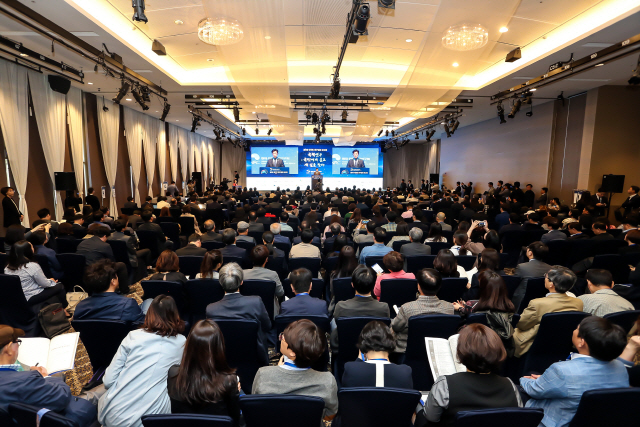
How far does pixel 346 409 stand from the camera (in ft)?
5.71

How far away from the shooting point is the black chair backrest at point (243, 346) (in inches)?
102

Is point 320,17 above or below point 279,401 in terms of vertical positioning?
above

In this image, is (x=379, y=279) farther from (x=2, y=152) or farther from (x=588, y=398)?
(x=2, y=152)

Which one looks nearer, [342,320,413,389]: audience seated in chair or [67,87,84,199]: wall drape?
[342,320,413,389]: audience seated in chair

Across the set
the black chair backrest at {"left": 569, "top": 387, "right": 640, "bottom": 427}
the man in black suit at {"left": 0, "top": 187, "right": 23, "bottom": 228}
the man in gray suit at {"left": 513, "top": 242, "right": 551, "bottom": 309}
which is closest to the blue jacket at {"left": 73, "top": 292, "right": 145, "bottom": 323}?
the black chair backrest at {"left": 569, "top": 387, "right": 640, "bottom": 427}

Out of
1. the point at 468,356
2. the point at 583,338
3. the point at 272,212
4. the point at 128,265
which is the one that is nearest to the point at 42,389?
the point at 468,356

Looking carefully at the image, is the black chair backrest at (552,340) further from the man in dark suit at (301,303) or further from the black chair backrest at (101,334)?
the black chair backrest at (101,334)

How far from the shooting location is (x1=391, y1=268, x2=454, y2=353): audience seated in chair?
287 cm

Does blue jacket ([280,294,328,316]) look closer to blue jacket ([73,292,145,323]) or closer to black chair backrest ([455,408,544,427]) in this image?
blue jacket ([73,292,145,323])

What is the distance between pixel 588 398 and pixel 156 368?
7.45 ft

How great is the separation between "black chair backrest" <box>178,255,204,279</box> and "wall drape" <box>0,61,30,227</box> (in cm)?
600

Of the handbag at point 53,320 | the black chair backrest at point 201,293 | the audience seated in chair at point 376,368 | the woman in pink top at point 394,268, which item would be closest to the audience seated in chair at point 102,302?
the black chair backrest at point 201,293

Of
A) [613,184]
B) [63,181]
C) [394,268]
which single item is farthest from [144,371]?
[613,184]

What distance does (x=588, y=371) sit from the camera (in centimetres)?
192
